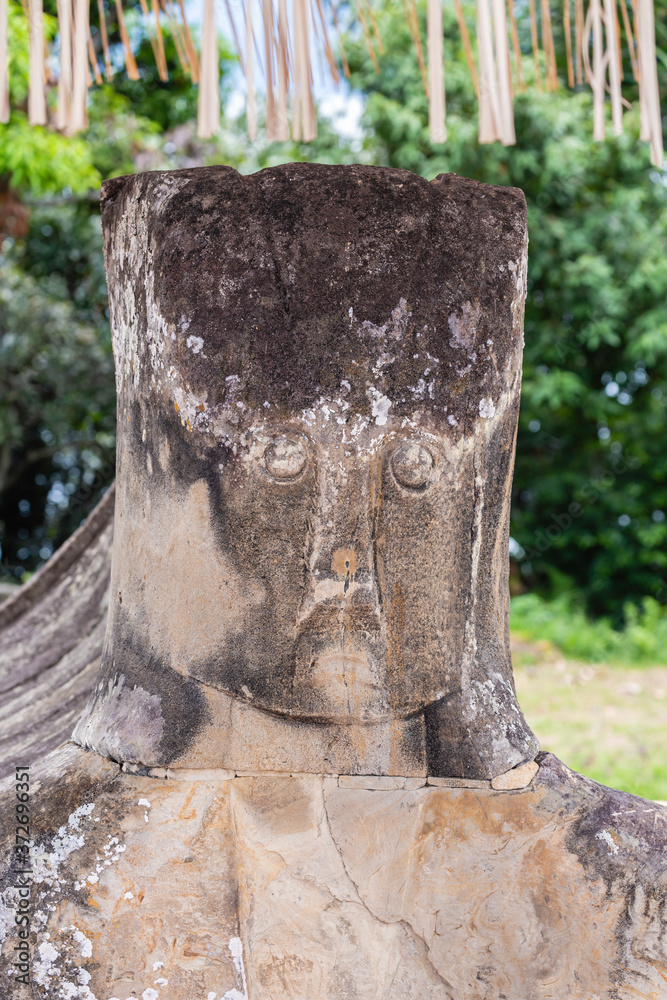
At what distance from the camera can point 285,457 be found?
121 centimetres

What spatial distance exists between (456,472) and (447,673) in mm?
292

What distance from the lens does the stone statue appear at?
1.23 metres

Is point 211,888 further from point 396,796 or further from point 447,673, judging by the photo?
point 447,673

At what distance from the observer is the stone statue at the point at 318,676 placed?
→ 123cm

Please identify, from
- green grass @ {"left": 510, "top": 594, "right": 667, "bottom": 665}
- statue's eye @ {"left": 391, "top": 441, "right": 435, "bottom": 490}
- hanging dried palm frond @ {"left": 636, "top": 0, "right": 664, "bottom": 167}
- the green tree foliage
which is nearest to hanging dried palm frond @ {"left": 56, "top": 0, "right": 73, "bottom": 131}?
statue's eye @ {"left": 391, "top": 441, "right": 435, "bottom": 490}

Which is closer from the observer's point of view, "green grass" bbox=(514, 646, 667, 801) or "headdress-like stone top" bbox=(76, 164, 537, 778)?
"headdress-like stone top" bbox=(76, 164, 537, 778)

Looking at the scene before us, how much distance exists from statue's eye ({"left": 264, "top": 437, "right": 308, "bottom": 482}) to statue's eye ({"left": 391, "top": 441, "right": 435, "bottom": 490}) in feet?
0.43

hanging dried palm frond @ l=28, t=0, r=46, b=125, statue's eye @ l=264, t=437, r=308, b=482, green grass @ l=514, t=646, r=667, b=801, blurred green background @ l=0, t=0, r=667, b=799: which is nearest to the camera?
statue's eye @ l=264, t=437, r=308, b=482

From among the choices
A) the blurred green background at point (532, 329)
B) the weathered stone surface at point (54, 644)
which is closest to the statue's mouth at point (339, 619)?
the weathered stone surface at point (54, 644)

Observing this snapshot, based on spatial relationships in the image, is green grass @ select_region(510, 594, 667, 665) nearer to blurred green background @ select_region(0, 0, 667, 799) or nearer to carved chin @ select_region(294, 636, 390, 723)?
blurred green background @ select_region(0, 0, 667, 799)

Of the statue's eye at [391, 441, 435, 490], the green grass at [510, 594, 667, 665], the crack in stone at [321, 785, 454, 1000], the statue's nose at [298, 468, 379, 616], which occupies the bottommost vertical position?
the green grass at [510, 594, 667, 665]

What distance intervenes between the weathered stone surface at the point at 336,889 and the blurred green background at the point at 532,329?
3.11m

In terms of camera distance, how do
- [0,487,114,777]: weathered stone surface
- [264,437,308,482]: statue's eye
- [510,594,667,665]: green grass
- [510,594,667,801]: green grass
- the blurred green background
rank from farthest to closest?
[510,594,667,665]: green grass → the blurred green background → [510,594,667,801]: green grass → [0,487,114,777]: weathered stone surface → [264,437,308,482]: statue's eye

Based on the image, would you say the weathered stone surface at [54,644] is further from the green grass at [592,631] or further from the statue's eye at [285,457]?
the green grass at [592,631]
